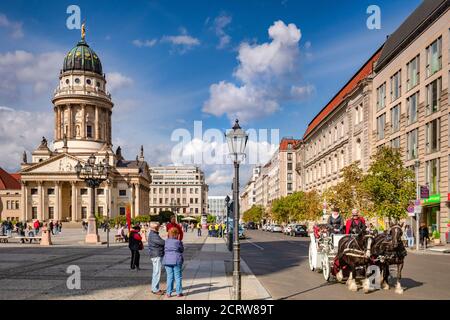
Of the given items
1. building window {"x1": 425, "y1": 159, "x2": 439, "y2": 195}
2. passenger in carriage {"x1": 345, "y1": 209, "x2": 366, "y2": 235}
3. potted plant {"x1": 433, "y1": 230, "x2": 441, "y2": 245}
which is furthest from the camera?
building window {"x1": 425, "y1": 159, "x2": 439, "y2": 195}

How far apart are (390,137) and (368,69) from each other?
1179 cm

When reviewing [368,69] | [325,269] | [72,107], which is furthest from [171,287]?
[72,107]

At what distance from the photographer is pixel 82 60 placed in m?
131

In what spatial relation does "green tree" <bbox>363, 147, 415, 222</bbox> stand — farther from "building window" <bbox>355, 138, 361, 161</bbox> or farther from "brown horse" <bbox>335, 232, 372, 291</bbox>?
"brown horse" <bbox>335, 232, 372, 291</bbox>

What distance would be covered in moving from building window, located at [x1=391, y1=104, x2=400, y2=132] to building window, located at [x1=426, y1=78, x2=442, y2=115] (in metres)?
6.58

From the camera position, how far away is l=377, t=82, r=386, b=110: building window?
5166cm

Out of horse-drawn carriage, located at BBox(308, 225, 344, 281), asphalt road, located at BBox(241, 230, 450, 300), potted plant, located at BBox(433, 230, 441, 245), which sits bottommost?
potted plant, located at BBox(433, 230, 441, 245)

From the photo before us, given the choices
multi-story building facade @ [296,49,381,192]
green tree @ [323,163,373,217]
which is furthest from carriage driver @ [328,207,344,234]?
multi-story building facade @ [296,49,381,192]

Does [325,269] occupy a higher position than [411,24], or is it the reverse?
[411,24]

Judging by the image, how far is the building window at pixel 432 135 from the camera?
38781 millimetres

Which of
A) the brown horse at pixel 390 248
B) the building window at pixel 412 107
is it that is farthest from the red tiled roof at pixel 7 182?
the brown horse at pixel 390 248

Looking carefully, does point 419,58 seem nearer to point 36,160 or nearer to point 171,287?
point 171,287

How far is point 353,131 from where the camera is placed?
59.8m

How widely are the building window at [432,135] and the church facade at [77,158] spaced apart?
8773cm
